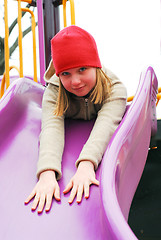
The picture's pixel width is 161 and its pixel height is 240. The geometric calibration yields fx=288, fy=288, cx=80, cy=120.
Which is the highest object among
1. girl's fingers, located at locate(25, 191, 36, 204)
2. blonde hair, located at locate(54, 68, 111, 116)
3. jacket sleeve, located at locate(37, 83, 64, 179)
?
blonde hair, located at locate(54, 68, 111, 116)

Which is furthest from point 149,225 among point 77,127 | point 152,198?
point 77,127

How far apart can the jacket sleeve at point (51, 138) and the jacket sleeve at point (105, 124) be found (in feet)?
0.29

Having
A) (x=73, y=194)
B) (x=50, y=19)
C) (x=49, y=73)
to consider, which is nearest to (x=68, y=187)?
(x=73, y=194)

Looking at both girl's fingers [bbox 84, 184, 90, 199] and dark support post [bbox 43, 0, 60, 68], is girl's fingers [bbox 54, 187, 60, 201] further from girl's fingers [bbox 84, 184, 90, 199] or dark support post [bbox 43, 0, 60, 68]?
dark support post [bbox 43, 0, 60, 68]

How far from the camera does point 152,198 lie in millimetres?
1860

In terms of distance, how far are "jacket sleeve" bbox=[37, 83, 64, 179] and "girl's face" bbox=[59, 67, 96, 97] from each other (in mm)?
158

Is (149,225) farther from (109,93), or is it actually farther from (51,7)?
(51,7)

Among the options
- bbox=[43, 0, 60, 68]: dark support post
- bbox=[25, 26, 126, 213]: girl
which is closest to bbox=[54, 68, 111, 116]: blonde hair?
bbox=[25, 26, 126, 213]: girl

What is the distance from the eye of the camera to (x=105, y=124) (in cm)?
104

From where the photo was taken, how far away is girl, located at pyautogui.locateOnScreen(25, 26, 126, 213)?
83cm

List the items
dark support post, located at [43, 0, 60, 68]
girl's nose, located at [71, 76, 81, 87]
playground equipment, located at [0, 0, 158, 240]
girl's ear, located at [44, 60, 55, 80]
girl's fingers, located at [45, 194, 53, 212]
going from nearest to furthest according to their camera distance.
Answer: playground equipment, located at [0, 0, 158, 240] < girl's fingers, located at [45, 194, 53, 212] < girl's nose, located at [71, 76, 81, 87] < girl's ear, located at [44, 60, 55, 80] < dark support post, located at [43, 0, 60, 68]

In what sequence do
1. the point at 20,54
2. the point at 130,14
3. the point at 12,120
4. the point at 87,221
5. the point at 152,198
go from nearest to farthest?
the point at 87,221 < the point at 12,120 < the point at 20,54 < the point at 152,198 < the point at 130,14

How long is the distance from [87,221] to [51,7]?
6.13 feet

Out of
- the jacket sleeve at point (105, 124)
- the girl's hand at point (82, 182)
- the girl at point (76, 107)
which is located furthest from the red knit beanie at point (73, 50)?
the girl's hand at point (82, 182)
